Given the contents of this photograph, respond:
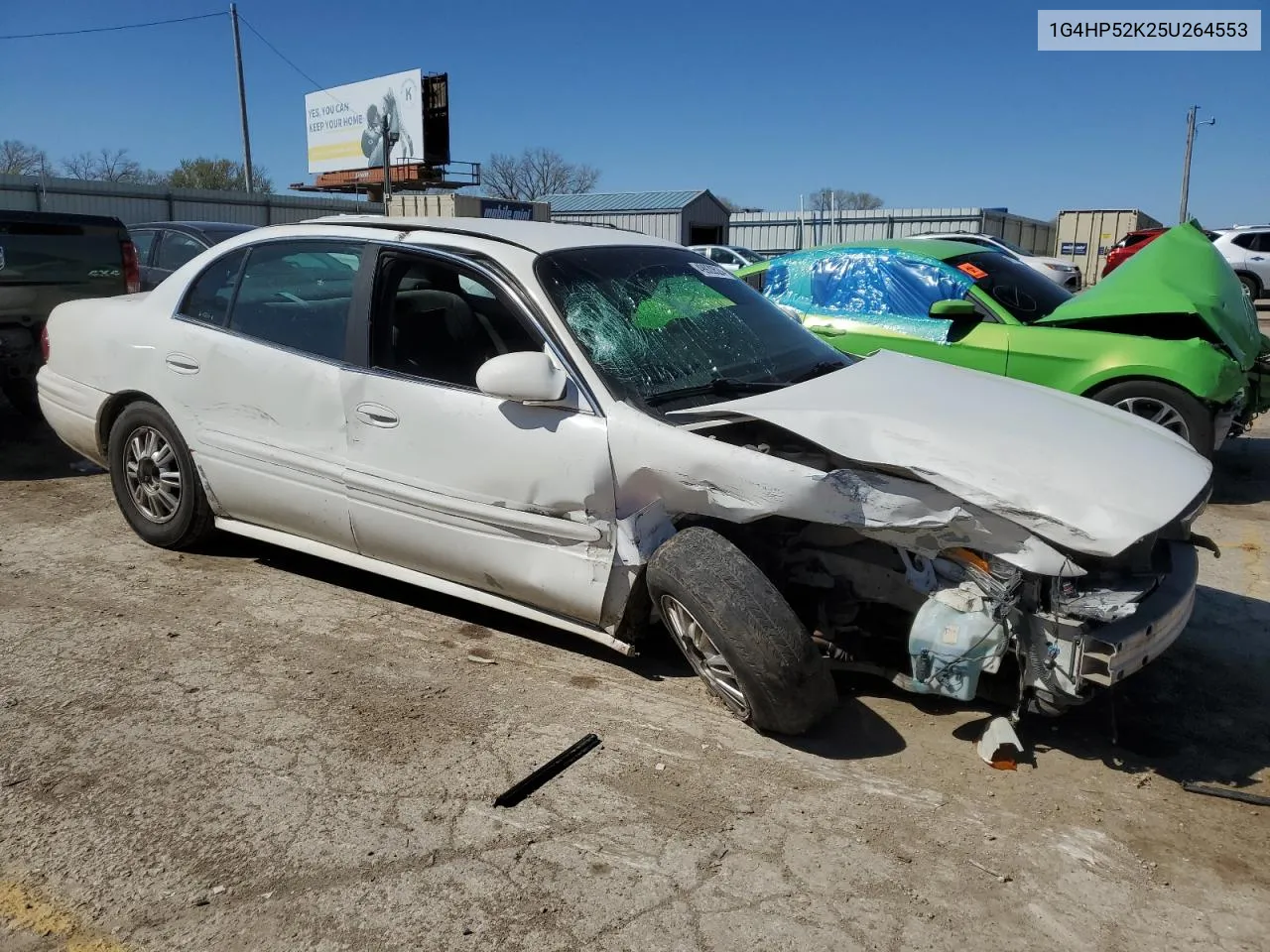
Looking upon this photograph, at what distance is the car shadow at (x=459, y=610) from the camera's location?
3855mm

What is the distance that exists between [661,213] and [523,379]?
33703mm

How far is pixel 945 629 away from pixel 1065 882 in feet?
2.45

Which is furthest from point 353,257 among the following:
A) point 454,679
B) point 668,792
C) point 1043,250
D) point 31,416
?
point 1043,250

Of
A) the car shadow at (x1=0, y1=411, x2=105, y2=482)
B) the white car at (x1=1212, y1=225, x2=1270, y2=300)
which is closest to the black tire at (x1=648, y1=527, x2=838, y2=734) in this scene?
the car shadow at (x1=0, y1=411, x2=105, y2=482)

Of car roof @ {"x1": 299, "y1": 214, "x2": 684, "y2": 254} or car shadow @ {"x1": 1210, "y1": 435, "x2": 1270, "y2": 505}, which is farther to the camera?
car shadow @ {"x1": 1210, "y1": 435, "x2": 1270, "y2": 505}

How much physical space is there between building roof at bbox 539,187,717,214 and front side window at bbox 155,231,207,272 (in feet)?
88.3

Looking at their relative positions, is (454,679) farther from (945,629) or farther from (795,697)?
(945,629)

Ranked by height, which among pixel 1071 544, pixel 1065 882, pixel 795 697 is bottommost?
pixel 1065 882

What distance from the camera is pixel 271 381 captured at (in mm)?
4125

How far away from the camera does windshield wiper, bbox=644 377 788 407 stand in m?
3.48

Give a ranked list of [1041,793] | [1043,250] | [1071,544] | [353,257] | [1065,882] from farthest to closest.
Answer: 1. [1043,250]
2. [353,257]
3. [1041,793]
4. [1071,544]
5. [1065,882]

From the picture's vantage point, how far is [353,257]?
410cm

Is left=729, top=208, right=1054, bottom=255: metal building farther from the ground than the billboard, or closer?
closer

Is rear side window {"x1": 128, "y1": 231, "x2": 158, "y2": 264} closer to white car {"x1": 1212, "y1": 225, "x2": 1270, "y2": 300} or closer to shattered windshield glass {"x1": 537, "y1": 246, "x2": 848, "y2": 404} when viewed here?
shattered windshield glass {"x1": 537, "y1": 246, "x2": 848, "y2": 404}
